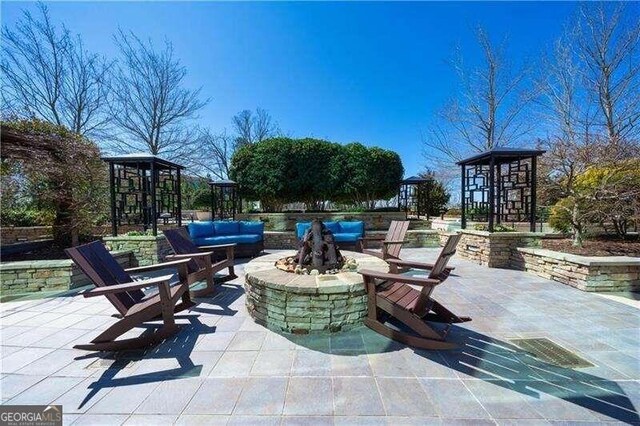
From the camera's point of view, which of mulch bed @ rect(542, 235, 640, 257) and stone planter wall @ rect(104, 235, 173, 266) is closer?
mulch bed @ rect(542, 235, 640, 257)

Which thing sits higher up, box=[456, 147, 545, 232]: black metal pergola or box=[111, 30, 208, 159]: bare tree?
box=[111, 30, 208, 159]: bare tree

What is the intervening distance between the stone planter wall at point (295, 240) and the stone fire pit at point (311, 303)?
5.80 m

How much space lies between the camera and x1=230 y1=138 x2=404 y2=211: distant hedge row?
1129 cm

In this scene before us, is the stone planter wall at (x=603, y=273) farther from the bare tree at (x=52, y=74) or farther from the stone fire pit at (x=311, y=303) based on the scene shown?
the bare tree at (x=52, y=74)

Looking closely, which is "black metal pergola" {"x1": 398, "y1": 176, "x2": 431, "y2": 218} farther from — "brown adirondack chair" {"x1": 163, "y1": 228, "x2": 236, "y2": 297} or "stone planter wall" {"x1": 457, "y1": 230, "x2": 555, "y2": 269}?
"brown adirondack chair" {"x1": 163, "y1": 228, "x2": 236, "y2": 297}

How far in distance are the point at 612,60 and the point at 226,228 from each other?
16.8 meters

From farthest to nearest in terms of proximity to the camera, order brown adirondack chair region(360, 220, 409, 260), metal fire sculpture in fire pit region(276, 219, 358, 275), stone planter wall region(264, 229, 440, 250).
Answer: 1. stone planter wall region(264, 229, 440, 250)
2. brown adirondack chair region(360, 220, 409, 260)
3. metal fire sculpture in fire pit region(276, 219, 358, 275)

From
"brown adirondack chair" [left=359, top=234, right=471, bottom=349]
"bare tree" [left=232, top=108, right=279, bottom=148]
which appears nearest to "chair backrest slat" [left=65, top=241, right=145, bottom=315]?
"brown adirondack chair" [left=359, top=234, right=471, bottom=349]

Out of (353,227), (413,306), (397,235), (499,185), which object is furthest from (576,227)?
(413,306)

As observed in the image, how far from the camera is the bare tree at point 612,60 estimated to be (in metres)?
11.0

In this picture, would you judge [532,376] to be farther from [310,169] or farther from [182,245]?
[310,169]

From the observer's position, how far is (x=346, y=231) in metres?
7.79

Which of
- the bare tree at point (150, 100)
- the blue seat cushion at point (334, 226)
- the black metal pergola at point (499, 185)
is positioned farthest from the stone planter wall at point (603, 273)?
the bare tree at point (150, 100)

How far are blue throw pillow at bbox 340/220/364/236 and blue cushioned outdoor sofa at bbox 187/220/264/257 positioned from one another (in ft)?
7.61
